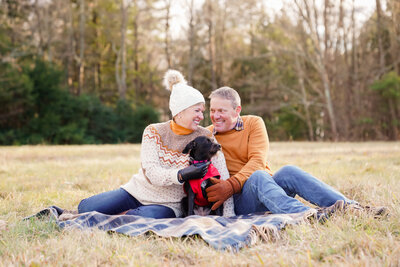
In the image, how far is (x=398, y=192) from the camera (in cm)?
387

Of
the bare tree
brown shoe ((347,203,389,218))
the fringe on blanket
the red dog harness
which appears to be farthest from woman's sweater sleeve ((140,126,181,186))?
the bare tree

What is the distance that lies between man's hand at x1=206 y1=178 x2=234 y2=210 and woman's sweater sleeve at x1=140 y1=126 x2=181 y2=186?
294mm

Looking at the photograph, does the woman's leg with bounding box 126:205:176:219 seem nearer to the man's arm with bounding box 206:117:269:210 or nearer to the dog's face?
the man's arm with bounding box 206:117:269:210

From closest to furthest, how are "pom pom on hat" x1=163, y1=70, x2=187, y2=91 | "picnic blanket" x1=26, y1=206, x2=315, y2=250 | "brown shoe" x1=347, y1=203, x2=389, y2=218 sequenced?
1. "picnic blanket" x1=26, y1=206, x2=315, y2=250
2. "brown shoe" x1=347, y1=203, x2=389, y2=218
3. "pom pom on hat" x1=163, y1=70, x2=187, y2=91

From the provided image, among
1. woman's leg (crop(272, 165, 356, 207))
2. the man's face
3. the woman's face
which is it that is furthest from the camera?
the man's face

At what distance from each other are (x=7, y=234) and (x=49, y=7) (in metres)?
24.4

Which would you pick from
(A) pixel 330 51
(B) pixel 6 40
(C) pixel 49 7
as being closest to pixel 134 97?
(C) pixel 49 7

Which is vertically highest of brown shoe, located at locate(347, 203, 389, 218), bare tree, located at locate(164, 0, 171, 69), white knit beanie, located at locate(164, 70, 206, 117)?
bare tree, located at locate(164, 0, 171, 69)

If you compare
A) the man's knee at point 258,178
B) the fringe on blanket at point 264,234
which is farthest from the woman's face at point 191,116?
the fringe on blanket at point 264,234

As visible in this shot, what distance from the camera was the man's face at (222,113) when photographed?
374cm

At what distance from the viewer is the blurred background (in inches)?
737

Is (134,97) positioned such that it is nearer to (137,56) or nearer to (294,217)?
(137,56)

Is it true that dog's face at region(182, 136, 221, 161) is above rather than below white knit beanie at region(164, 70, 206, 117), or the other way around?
below

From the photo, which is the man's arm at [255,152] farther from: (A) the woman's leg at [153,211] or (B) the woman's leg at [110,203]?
(B) the woman's leg at [110,203]
